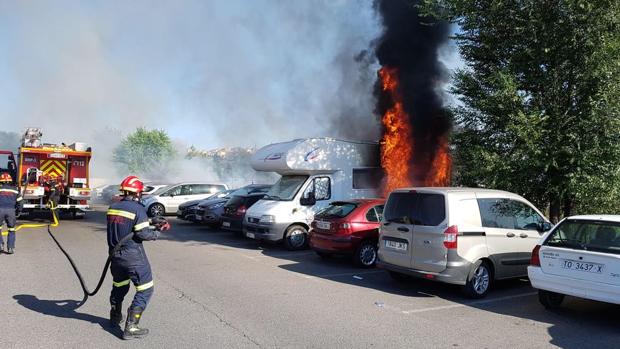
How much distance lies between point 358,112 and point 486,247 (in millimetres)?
11932

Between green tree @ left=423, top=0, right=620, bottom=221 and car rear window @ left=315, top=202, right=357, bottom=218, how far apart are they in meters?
2.69

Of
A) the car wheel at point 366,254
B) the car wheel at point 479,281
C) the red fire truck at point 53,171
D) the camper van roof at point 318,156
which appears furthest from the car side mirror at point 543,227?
the red fire truck at point 53,171

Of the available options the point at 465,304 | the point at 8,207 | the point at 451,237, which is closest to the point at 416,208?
the point at 451,237

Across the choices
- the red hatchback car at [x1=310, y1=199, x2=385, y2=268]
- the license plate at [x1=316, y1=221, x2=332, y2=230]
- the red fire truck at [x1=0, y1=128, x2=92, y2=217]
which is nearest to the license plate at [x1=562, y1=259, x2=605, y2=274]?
the red hatchback car at [x1=310, y1=199, x2=385, y2=268]

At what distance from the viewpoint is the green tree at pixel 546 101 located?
29.3ft

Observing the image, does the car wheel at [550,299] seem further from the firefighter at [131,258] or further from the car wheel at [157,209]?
the car wheel at [157,209]

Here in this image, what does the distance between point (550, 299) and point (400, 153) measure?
7.81 meters

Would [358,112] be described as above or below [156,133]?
below

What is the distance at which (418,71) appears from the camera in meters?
15.3

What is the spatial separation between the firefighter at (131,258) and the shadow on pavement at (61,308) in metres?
0.31

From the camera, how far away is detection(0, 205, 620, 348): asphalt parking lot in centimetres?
503

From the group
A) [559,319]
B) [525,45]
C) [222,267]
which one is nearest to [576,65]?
[525,45]

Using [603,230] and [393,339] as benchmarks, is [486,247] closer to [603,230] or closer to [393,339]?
[603,230]

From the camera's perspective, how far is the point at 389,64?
15.7 metres
